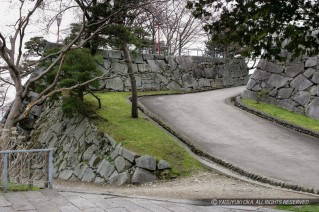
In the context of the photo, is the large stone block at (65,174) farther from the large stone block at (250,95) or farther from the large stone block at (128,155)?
the large stone block at (250,95)

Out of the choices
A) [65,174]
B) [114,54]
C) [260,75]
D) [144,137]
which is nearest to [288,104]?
[260,75]

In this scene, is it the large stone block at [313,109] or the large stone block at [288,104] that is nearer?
the large stone block at [313,109]

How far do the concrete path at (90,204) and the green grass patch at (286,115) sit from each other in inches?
355

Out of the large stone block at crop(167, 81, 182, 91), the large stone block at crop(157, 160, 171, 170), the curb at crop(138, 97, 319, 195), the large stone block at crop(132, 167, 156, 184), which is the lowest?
the large stone block at crop(132, 167, 156, 184)

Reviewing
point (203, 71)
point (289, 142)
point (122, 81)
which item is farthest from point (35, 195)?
point (203, 71)

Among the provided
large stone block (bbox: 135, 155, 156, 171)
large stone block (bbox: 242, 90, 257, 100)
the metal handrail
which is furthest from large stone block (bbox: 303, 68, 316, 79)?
the metal handrail

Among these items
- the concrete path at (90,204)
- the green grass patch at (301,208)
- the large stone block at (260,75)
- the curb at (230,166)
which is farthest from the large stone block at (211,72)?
the concrete path at (90,204)

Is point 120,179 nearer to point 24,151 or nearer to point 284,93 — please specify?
point 24,151

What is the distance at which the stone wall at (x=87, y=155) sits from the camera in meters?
9.83

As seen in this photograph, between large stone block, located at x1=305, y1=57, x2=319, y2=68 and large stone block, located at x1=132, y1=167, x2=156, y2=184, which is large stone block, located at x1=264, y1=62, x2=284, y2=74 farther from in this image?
large stone block, located at x1=132, y1=167, x2=156, y2=184

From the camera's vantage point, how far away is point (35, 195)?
602 cm

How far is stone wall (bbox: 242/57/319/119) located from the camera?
15.7 metres

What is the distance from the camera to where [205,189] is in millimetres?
7824

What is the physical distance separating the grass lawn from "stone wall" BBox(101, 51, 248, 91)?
5441 mm
